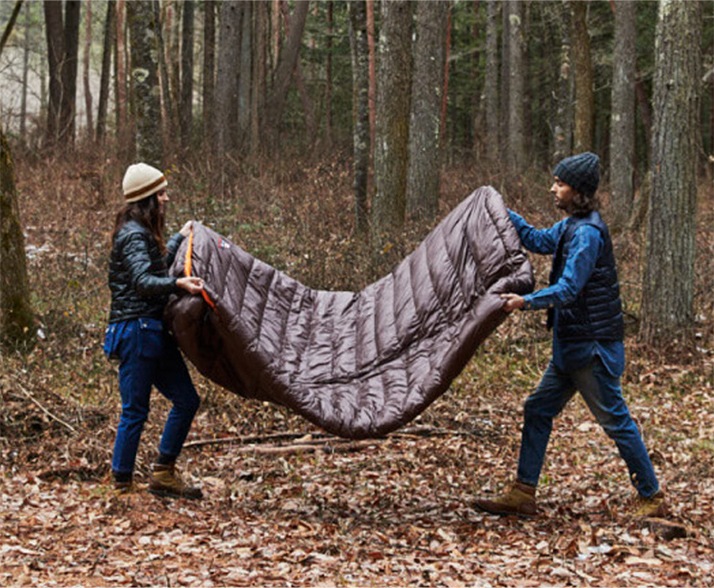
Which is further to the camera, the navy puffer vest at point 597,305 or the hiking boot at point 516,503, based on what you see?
the hiking boot at point 516,503

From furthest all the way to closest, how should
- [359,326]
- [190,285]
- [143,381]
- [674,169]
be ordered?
[674,169] → [359,326] → [143,381] → [190,285]

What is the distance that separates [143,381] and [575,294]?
2.68m

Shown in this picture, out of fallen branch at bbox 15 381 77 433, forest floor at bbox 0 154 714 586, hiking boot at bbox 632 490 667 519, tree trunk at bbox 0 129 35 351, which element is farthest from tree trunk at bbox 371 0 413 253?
hiking boot at bbox 632 490 667 519

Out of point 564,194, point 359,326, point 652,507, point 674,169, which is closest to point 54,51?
point 674,169

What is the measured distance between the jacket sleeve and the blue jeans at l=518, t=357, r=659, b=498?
7.94 ft

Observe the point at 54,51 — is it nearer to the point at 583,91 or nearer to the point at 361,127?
the point at 361,127

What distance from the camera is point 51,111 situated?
1958cm

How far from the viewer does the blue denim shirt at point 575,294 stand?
523 centimetres

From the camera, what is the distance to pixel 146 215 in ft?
18.8

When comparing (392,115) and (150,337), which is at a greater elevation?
→ (392,115)

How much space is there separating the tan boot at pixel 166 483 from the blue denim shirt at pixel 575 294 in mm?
2577

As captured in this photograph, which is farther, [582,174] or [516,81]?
[516,81]

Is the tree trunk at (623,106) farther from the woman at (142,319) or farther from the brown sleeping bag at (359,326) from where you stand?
the woman at (142,319)

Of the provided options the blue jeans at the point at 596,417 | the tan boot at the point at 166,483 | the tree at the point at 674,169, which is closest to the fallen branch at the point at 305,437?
the tan boot at the point at 166,483
